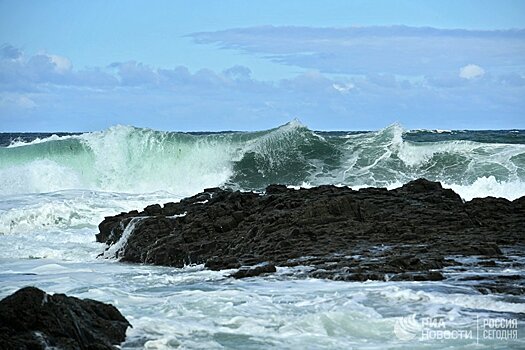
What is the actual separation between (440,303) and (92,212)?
13.8 metres

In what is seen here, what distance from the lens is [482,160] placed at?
93.7 ft

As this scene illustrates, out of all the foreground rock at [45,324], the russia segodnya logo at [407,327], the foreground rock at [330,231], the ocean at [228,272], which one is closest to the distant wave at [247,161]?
the ocean at [228,272]

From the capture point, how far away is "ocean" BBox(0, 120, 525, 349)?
7.82 m

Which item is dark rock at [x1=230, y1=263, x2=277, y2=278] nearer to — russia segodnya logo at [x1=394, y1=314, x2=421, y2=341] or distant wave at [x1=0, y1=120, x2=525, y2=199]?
russia segodnya logo at [x1=394, y1=314, x2=421, y2=341]

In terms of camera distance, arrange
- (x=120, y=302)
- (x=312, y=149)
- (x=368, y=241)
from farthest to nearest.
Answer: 1. (x=312, y=149)
2. (x=368, y=241)
3. (x=120, y=302)

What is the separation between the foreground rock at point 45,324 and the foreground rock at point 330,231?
4.16m

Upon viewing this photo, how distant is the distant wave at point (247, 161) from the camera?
93.3ft

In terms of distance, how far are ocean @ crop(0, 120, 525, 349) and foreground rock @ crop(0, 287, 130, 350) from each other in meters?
0.57

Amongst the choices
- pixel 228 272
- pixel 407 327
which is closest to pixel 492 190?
pixel 228 272

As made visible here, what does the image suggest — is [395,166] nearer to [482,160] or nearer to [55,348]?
[482,160]

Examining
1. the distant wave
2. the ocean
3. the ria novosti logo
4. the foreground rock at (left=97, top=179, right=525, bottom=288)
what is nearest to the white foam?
the ocean

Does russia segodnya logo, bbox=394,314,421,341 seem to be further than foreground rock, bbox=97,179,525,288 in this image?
No

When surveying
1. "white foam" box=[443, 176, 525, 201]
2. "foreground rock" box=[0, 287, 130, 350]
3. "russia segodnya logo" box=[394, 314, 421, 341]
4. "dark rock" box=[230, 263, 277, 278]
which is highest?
"white foam" box=[443, 176, 525, 201]

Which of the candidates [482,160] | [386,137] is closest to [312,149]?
[386,137]
